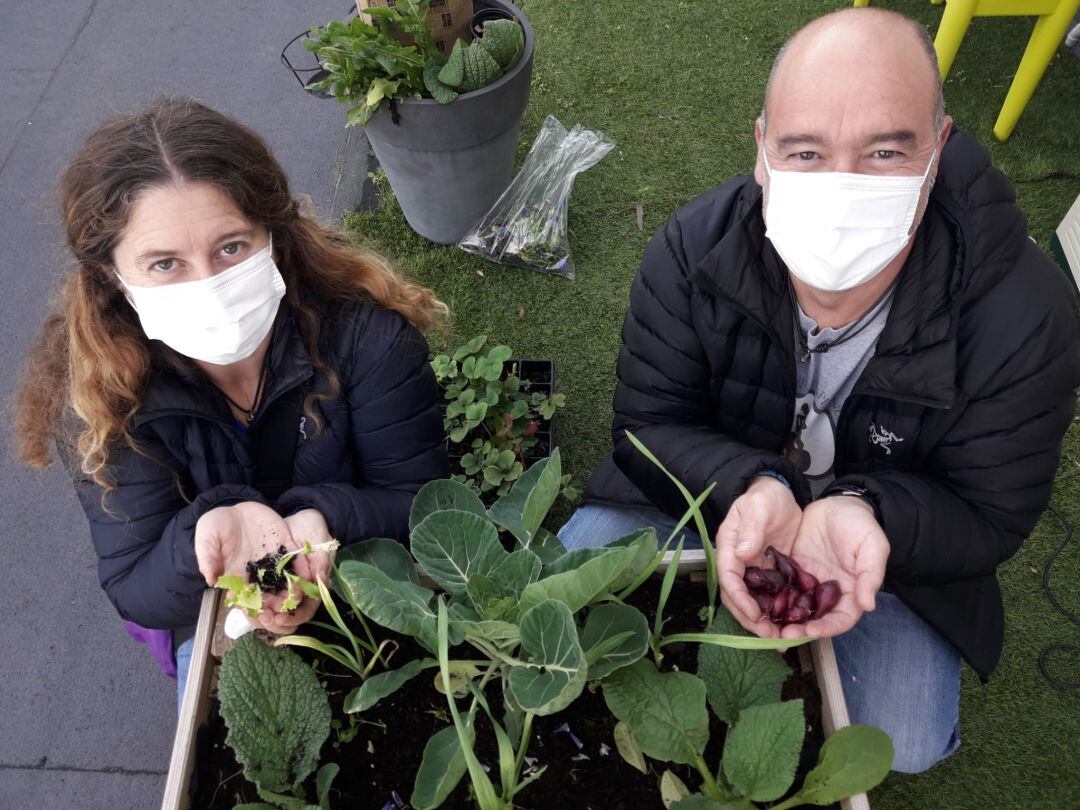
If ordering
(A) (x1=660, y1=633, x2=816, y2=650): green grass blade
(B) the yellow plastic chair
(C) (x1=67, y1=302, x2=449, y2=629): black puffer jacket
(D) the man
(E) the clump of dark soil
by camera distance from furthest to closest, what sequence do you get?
(B) the yellow plastic chair < (C) (x1=67, y1=302, x2=449, y2=629): black puffer jacket < (D) the man < (E) the clump of dark soil < (A) (x1=660, y1=633, x2=816, y2=650): green grass blade

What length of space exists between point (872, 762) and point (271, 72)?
3535mm

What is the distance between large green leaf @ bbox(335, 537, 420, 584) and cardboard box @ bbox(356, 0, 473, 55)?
5.55 feet

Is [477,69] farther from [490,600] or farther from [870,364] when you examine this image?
[490,600]

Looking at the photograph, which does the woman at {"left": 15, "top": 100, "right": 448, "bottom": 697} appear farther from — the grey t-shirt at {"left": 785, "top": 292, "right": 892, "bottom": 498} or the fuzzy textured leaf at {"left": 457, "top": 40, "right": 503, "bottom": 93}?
the fuzzy textured leaf at {"left": 457, "top": 40, "right": 503, "bottom": 93}

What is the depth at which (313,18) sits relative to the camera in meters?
3.62

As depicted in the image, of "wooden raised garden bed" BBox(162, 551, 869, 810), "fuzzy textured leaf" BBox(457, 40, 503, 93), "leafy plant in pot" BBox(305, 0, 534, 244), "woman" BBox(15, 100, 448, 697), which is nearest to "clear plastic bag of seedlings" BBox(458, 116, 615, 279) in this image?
"leafy plant in pot" BBox(305, 0, 534, 244)

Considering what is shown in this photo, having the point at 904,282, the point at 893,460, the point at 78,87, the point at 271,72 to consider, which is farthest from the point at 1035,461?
the point at 78,87

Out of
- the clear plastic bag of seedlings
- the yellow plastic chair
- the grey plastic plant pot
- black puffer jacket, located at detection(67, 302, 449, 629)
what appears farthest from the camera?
the yellow plastic chair

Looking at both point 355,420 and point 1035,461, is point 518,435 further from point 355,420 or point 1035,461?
point 1035,461

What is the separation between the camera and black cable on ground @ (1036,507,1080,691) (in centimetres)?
189

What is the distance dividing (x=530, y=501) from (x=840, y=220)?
0.66 meters

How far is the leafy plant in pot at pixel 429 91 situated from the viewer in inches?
82.3

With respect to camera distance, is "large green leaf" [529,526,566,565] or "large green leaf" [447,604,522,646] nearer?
"large green leaf" [447,604,522,646]

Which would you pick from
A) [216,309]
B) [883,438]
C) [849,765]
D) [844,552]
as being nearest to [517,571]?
[849,765]
